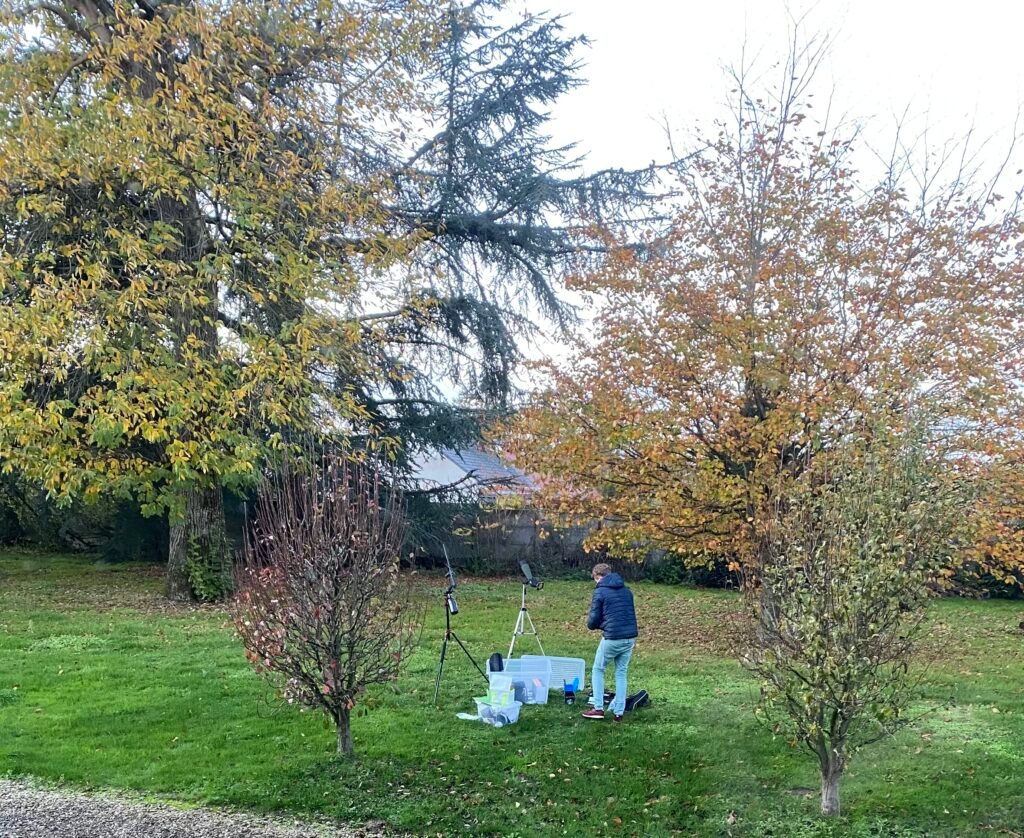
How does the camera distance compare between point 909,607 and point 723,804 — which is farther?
point 723,804

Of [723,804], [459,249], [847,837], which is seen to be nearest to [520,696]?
[723,804]

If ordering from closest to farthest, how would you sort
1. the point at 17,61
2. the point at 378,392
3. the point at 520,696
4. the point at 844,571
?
the point at 844,571 → the point at 520,696 → the point at 17,61 → the point at 378,392

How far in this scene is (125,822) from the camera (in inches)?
178

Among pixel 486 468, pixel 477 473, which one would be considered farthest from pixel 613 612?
pixel 486 468

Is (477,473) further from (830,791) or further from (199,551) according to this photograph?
(830,791)

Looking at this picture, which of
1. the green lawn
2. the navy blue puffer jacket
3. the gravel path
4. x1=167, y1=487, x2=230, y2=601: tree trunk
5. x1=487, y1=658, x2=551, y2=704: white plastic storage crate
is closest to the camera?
the gravel path

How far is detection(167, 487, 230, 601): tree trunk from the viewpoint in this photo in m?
12.4

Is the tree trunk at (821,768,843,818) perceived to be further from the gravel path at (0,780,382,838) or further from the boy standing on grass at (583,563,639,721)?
the gravel path at (0,780,382,838)

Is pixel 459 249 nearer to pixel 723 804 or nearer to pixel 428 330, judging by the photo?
pixel 428 330

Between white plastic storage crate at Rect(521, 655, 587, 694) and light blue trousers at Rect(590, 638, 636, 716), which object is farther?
white plastic storage crate at Rect(521, 655, 587, 694)

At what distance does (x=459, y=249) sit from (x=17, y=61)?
25.5 feet

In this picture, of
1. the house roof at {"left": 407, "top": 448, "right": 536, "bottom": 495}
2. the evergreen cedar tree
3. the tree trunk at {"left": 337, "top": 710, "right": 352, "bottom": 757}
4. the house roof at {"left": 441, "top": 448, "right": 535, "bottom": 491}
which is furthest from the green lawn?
the house roof at {"left": 441, "top": 448, "right": 535, "bottom": 491}

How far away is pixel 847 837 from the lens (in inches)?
171

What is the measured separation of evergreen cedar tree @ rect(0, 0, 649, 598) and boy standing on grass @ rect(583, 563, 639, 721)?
14.8ft
